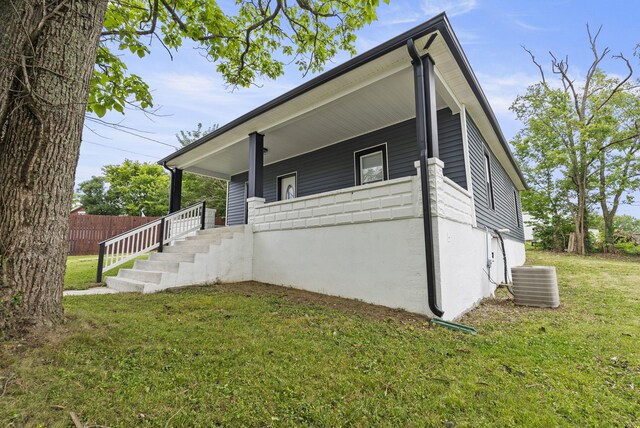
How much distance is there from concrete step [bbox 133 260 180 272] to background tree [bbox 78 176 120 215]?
64.0 feet

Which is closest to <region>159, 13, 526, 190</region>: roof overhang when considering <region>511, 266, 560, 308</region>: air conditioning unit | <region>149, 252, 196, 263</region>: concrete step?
<region>149, 252, 196, 263</region>: concrete step

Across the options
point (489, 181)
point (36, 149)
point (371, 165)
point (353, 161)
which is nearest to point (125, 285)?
point (36, 149)

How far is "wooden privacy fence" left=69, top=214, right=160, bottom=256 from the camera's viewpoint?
43.5 feet

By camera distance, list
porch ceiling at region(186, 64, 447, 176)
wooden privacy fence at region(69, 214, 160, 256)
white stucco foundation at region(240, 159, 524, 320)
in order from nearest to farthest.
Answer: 1. white stucco foundation at region(240, 159, 524, 320)
2. porch ceiling at region(186, 64, 447, 176)
3. wooden privacy fence at region(69, 214, 160, 256)

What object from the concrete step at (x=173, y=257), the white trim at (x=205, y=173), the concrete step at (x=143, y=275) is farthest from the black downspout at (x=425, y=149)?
the white trim at (x=205, y=173)

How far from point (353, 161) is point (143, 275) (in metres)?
5.27

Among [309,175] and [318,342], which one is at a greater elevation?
[309,175]

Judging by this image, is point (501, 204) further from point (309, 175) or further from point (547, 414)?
point (547, 414)

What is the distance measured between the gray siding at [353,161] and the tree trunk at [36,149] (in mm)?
5013

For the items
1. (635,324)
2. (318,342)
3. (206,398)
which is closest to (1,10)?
(206,398)

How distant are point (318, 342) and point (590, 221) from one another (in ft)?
65.1

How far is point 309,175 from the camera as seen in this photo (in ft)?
27.1

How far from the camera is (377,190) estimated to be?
4316mm

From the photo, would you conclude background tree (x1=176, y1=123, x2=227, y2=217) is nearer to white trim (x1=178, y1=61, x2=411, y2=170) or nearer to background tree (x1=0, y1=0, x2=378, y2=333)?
white trim (x1=178, y1=61, x2=411, y2=170)
